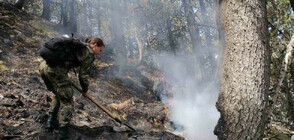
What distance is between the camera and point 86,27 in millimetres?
26594

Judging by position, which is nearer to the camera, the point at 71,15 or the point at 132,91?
the point at 132,91

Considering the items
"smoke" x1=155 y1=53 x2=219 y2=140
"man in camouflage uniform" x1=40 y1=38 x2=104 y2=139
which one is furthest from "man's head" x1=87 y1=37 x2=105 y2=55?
"smoke" x1=155 y1=53 x2=219 y2=140

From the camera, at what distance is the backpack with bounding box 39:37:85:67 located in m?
3.48

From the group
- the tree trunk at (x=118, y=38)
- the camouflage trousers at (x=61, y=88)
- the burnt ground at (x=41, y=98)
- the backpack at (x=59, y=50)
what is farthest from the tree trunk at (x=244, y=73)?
the tree trunk at (x=118, y=38)

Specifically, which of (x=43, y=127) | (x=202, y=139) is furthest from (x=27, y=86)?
(x=202, y=139)

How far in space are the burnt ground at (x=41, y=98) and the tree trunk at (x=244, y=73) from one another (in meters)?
2.61

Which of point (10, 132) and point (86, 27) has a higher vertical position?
point (86, 27)

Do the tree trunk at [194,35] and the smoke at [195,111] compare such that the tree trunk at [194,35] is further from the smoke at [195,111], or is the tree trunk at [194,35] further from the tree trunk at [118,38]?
the tree trunk at [118,38]

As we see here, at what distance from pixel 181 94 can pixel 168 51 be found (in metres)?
11.8

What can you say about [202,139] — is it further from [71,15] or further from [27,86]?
[71,15]

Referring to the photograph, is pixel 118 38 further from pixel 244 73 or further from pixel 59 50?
pixel 244 73

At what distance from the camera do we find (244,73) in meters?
2.37

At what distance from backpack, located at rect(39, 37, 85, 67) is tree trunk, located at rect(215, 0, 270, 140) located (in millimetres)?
2068

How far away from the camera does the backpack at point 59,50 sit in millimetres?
3482
